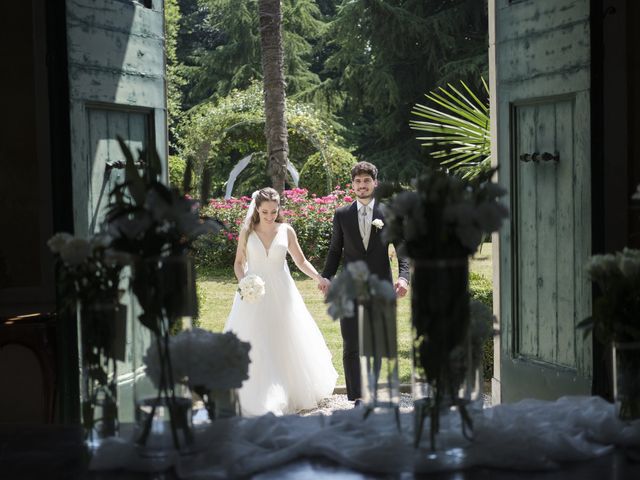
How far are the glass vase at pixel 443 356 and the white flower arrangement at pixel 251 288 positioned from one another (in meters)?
4.54

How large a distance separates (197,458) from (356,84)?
807 inches

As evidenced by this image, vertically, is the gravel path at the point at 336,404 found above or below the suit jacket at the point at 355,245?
below

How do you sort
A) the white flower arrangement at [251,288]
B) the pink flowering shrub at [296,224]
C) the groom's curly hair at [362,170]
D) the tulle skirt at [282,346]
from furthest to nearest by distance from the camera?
the pink flowering shrub at [296,224], the tulle skirt at [282,346], the white flower arrangement at [251,288], the groom's curly hair at [362,170]

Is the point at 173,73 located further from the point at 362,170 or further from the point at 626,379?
the point at 626,379

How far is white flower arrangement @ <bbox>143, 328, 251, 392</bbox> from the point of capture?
2141mm

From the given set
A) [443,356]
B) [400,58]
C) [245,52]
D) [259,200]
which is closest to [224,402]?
[443,356]

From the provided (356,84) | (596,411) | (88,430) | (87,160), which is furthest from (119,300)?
(356,84)

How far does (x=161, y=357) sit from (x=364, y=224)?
14.3 ft

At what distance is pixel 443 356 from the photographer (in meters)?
2.16

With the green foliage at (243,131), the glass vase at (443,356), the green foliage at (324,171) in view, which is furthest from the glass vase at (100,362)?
the green foliage at (243,131)

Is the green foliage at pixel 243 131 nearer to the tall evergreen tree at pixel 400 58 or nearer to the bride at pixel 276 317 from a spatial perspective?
the tall evergreen tree at pixel 400 58

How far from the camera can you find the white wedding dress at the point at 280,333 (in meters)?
6.85

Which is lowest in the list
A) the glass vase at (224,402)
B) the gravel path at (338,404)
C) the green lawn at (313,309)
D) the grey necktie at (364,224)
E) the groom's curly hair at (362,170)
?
the gravel path at (338,404)

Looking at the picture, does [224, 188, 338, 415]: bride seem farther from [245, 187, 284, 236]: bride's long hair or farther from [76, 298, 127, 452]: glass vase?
[76, 298, 127, 452]: glass vase
